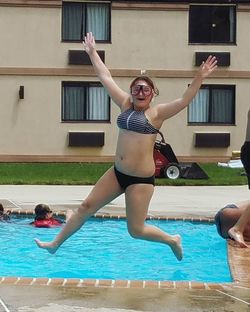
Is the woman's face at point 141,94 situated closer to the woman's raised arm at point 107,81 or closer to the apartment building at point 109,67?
the woman's raised arm at point 107,81

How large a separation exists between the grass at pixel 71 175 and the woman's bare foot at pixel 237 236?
38.4 feet

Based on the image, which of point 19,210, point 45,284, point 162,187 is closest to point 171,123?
point 162,187

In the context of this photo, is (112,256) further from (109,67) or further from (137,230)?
(109,67)

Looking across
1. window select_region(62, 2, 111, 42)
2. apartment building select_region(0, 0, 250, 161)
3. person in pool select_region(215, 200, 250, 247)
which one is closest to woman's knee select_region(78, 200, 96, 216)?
person in pool select_region(215, 200, 250, 247)

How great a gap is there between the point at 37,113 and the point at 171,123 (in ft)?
16.2

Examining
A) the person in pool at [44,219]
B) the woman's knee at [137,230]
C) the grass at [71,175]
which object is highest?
the woman's knee at [137,230]

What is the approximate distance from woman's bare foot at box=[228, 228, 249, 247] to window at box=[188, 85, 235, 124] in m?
20.2

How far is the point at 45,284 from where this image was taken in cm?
→ 640

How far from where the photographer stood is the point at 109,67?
93.9 feet

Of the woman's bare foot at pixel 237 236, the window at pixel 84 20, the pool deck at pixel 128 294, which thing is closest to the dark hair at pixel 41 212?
the woman's bare foot at pixel 237 236

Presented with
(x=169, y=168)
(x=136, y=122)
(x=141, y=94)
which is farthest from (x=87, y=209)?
(x=169, y=168)

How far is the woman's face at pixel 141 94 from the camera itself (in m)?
7.21

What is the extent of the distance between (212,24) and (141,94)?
74.2ft

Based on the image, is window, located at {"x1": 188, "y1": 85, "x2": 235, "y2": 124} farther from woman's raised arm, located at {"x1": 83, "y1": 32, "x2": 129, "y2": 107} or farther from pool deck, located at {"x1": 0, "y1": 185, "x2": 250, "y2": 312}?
woman's raised arm, located at {"x1": 83, "y1": 32, "x2": 129, "y2": 107}
